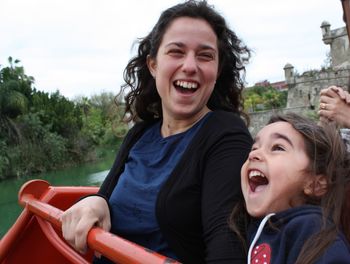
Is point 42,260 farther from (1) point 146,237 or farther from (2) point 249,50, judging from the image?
(2) point 249,50

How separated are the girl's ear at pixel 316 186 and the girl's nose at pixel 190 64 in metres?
0.52

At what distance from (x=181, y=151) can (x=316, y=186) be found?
44 cm

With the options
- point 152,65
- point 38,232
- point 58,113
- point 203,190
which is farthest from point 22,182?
point 203,190

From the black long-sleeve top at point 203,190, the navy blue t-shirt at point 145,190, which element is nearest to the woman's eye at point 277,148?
the black long-sleeve top at point 203,190

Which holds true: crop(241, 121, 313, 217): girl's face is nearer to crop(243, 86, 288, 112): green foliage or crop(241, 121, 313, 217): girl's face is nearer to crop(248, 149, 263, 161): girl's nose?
crop(248, 149, 263, 161): girl's nose

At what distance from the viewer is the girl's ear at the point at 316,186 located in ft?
3.21

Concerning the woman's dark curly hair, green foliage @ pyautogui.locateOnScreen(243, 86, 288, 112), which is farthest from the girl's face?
green foliage @ pyautogui.locateOnScreen(243, 86, 288, 112)

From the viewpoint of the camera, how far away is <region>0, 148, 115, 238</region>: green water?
35.2 ft

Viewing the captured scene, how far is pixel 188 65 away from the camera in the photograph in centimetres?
134

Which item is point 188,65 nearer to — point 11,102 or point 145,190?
point 145,190

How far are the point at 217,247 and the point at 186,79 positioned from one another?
0.54 meters

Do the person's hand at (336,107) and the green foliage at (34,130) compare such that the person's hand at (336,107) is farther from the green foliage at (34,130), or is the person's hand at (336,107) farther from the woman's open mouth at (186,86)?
the green foliage at (34,130)

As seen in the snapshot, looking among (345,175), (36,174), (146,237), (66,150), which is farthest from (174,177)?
(66,150)

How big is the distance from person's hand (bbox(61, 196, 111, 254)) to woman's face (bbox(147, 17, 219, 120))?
36 cm
